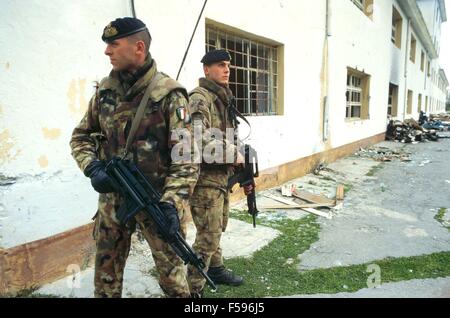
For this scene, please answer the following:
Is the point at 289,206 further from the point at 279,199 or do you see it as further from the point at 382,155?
the point at 382,155

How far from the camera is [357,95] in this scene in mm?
11211

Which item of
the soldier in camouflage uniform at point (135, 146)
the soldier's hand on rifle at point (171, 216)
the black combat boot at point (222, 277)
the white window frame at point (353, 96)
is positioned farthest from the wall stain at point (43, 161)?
the white window frame at point (353, 96)

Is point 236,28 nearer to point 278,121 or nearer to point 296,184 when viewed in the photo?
point 278,121

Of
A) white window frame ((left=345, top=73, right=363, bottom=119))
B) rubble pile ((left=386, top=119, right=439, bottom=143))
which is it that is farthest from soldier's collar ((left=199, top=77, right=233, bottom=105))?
rubble pile ((left=386, top=119, right=439, bottom=143))

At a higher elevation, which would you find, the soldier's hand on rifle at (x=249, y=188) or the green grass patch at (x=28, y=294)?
the soldier's hand on rifle at (x=249, y=188)

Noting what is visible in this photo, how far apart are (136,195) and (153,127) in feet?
1.22

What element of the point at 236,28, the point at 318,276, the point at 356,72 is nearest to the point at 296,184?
the point at 236,28

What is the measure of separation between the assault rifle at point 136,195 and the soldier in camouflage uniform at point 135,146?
5 centimetres

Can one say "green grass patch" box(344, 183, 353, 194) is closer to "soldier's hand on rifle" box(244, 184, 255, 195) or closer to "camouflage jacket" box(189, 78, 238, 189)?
"soldier's hand on rifle" box(244, 184, 255, 195)

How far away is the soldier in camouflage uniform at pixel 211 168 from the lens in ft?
8.03

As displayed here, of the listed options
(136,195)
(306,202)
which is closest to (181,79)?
(136,195)

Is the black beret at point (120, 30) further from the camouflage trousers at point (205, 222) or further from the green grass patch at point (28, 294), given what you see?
the green grass patch at point (28, 294)

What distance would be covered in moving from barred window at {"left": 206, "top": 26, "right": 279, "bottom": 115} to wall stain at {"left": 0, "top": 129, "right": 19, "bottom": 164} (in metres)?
2.87
